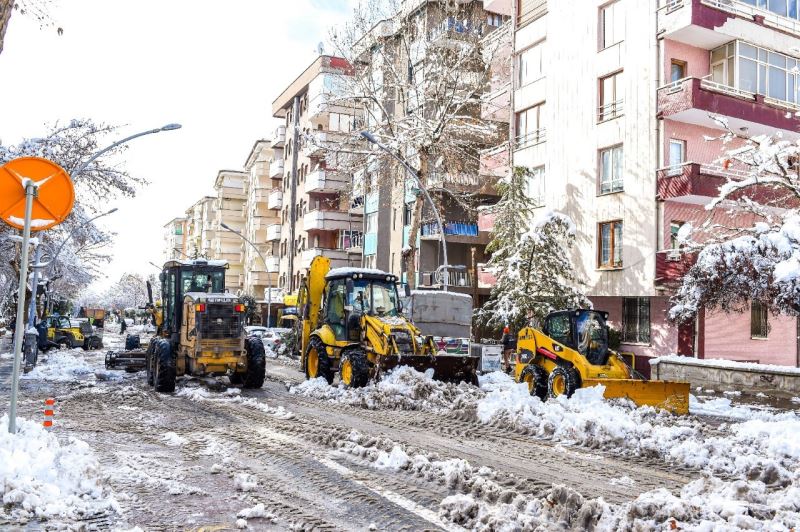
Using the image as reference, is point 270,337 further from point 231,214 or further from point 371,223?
point 231,214

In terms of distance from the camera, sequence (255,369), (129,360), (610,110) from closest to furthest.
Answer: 1. (255,369)
2. (129,360)
3. (610,110)

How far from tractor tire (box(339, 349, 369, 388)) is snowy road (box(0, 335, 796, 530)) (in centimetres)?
89

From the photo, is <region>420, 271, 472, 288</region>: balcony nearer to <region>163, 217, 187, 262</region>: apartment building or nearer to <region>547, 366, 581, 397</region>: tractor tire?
<region>547, 366, 581, 397</region>: tractor tire

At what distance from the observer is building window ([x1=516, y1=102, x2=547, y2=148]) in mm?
31922

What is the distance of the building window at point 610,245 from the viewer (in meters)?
27.0

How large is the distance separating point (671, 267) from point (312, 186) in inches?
1415

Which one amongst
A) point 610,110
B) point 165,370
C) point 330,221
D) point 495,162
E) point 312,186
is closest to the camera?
point 165,370

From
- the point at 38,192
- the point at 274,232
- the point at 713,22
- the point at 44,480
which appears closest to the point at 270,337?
the point at 713,22

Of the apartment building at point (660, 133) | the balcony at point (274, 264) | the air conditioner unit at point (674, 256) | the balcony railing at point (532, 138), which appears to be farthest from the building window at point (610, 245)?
the balcony at point (274, 264)

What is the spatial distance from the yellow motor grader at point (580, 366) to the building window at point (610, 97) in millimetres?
13212

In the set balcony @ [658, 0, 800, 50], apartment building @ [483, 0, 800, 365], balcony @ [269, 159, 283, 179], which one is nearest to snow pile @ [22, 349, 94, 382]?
apartment building @ [483, 0, 800, 365]

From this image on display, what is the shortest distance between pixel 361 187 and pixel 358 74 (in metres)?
5.19

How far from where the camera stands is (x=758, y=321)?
88.9ft

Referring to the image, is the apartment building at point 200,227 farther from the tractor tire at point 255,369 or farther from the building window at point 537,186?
the tractor tire at point 255,369
